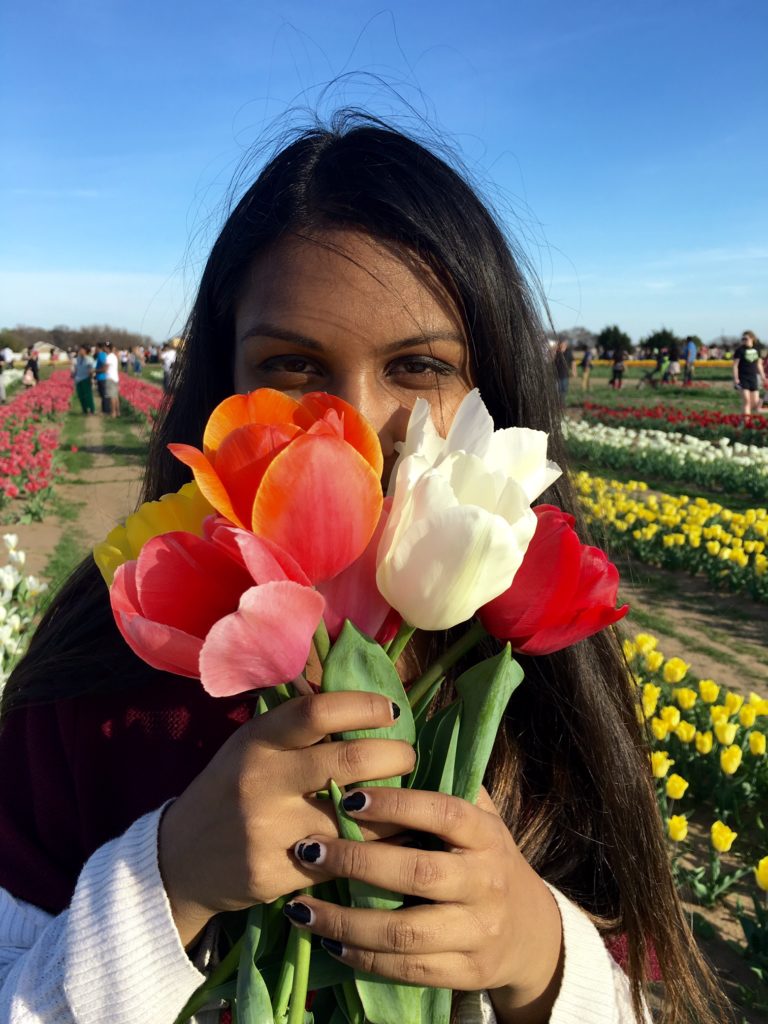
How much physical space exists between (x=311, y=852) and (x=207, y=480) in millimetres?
330

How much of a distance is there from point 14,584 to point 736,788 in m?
3.69

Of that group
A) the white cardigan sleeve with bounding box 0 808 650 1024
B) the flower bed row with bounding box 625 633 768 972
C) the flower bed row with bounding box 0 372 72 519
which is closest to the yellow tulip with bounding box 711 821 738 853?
the flower bed row with bounding box 625 633 768 972

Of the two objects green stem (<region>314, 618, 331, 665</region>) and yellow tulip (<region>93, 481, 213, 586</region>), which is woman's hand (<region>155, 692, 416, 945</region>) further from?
yellow tulip (<region>93, 481, 213, 586</region>)

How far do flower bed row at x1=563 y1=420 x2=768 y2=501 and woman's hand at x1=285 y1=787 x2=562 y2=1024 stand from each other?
987cm

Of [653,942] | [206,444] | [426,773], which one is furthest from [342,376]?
[653,942]

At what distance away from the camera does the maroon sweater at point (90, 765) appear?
3.96 feet

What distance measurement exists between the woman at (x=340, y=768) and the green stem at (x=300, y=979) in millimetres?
26

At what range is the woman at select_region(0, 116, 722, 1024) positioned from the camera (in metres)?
0.73

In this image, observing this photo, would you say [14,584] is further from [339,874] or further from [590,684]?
[339,874]

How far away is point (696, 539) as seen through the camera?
736cm

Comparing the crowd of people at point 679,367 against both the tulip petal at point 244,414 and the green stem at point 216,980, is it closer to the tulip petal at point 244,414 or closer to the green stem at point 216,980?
the tulip petal at point 244,414

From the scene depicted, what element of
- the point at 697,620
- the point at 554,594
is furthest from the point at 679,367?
the point at 554,594

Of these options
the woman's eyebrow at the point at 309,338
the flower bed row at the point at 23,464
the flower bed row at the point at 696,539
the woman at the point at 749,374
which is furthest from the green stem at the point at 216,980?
the woman at the point at 749,374

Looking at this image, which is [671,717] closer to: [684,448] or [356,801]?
[356,801]
